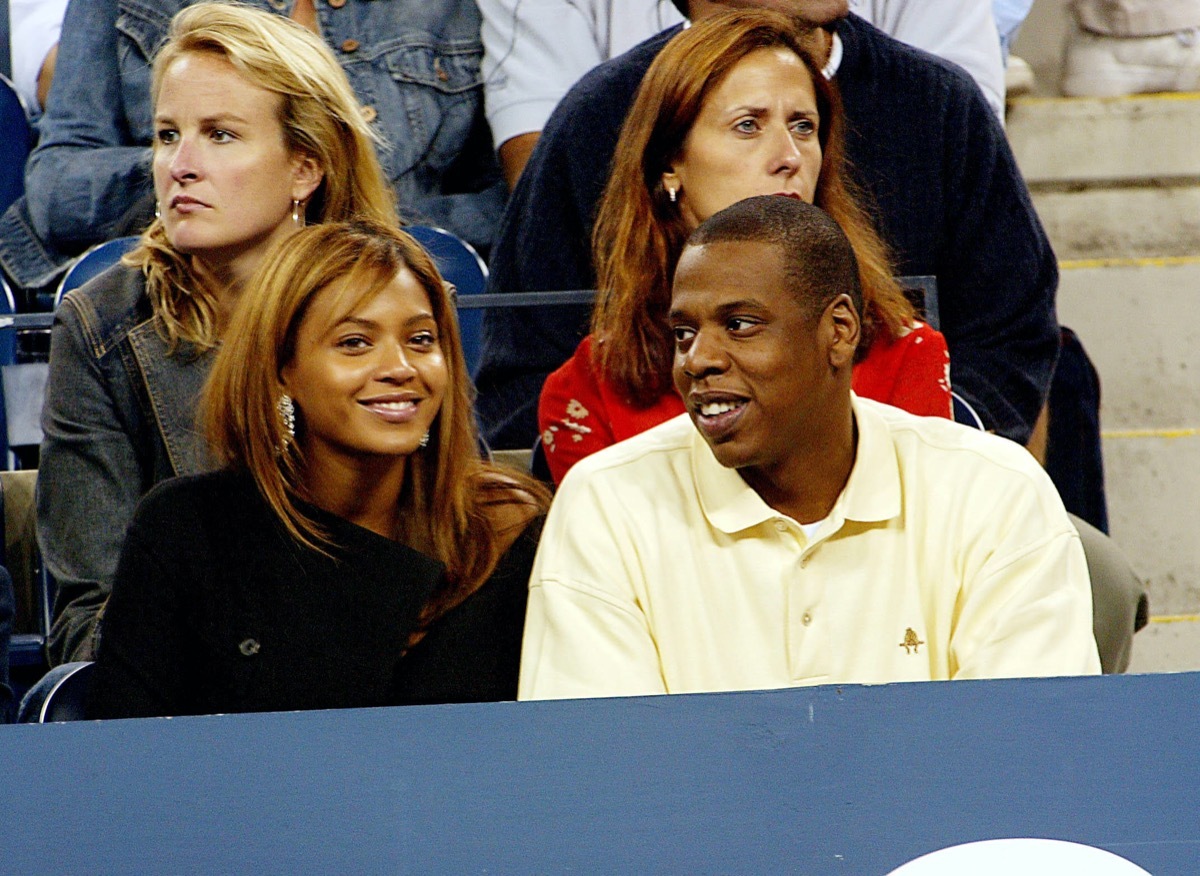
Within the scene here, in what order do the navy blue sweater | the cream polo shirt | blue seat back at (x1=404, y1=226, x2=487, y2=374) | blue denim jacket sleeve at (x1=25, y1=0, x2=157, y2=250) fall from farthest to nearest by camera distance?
blue denim jacket sleeve at (x1=25, y1=0, x2=157, y2=250) → blue seat back at (x1=404, y1=226, x2=487, y2=374) → the navy blue sweater → the cream polo shirt

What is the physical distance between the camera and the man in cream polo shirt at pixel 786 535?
177 cm

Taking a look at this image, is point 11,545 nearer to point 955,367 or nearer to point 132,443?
point 132,443

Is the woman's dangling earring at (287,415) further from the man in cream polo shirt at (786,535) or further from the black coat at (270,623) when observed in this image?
the man in cream polo shirt at (786,535)

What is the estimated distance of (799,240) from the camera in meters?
1.87

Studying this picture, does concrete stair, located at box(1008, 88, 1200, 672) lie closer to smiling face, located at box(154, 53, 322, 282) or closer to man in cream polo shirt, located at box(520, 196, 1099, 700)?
man in cream polo shirt, located at box(520, 196, 1099, 700)

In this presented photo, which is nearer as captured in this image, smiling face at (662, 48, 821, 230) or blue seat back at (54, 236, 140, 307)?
smiling face at (662, 48, 821, 230)

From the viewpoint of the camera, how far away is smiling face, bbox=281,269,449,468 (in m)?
2.04

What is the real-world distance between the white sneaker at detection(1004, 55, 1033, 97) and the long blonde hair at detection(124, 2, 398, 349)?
6.11 feet

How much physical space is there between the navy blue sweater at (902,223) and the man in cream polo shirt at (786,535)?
2.47 feet

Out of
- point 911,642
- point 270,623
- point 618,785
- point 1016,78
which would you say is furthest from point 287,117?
point 1016,78

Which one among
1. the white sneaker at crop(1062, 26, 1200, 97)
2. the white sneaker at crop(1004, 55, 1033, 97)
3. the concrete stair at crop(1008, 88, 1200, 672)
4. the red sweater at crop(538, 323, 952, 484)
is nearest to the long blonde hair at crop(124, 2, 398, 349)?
the red sweater at crop(538, 323, 952, 484)

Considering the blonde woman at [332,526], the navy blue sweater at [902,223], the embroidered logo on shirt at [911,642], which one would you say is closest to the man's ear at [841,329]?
the embroidered logo on shirt at [911,642]

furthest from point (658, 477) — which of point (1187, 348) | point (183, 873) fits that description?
point (1187, 348)

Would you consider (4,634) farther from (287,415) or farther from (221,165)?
(221,165)
